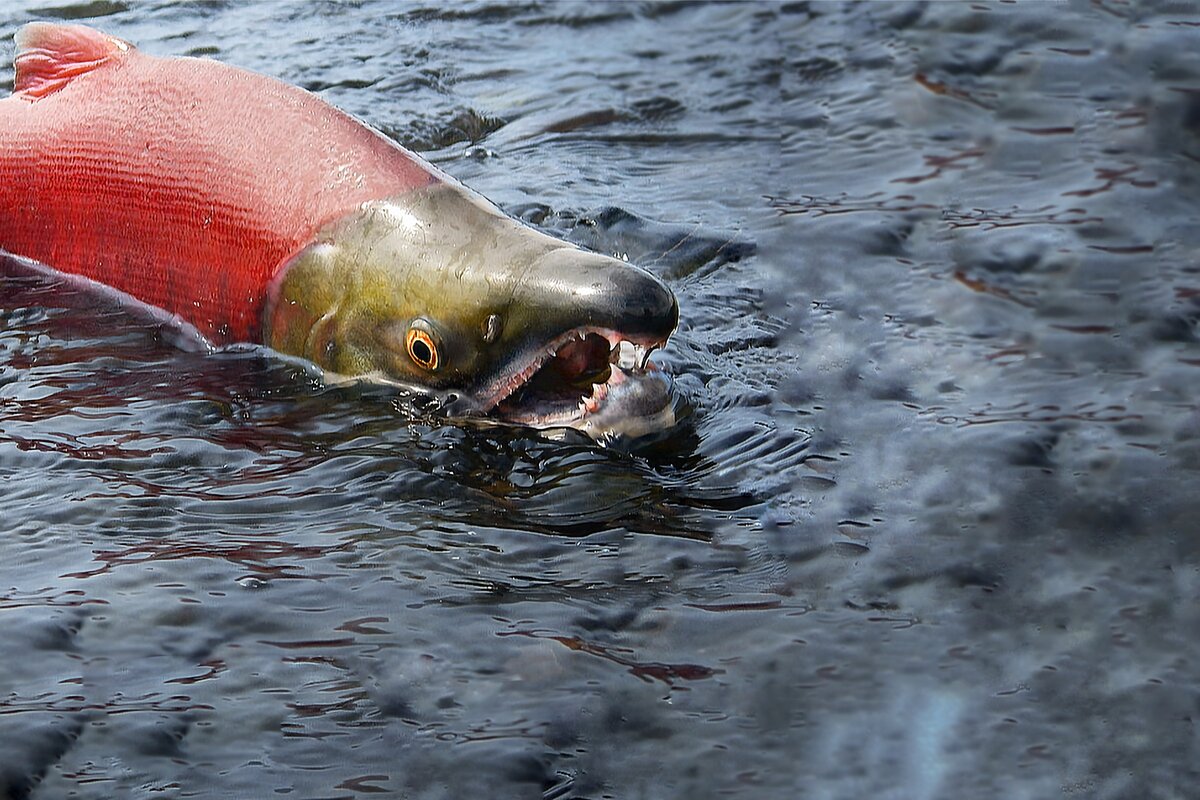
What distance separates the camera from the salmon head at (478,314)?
4000 mm

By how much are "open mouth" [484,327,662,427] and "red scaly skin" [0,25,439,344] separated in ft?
2.55

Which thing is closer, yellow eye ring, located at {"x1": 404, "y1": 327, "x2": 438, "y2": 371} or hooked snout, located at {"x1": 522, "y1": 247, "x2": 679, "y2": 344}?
hooked snout, located at {"x1": 522, "y1": 247, "x2": 679, "y2": 344}

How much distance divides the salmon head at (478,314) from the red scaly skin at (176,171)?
13cm

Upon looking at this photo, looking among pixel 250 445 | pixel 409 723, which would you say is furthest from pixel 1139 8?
pixel 409 723

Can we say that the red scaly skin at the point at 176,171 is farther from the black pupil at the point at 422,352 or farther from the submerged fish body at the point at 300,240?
the black pupil at the point at 422,352

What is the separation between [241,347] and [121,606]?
1.58 meters

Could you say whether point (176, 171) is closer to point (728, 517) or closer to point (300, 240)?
point (300, 240)

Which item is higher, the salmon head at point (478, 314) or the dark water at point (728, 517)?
the salmon head at point (478, 314)

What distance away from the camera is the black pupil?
439 centimetres

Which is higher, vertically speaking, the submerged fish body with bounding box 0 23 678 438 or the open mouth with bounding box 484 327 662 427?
the submerged fish body with bounding box 0 23 678 438

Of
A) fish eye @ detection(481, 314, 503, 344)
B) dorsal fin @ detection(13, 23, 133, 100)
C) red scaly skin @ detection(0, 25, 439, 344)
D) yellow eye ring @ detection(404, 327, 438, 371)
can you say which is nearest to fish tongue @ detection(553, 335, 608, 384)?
fish eye @ detection(481, 314, 503, 344)

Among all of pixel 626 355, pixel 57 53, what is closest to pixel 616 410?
pixel 626 355

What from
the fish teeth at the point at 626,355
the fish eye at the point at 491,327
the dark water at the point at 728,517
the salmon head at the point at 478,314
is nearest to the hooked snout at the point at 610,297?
the salmon head at the point at 478,314

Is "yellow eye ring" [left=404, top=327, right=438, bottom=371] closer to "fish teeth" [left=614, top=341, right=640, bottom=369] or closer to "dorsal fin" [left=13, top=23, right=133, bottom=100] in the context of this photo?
"fish teeth" [left=614, top=341, right=640, bottom=369]
